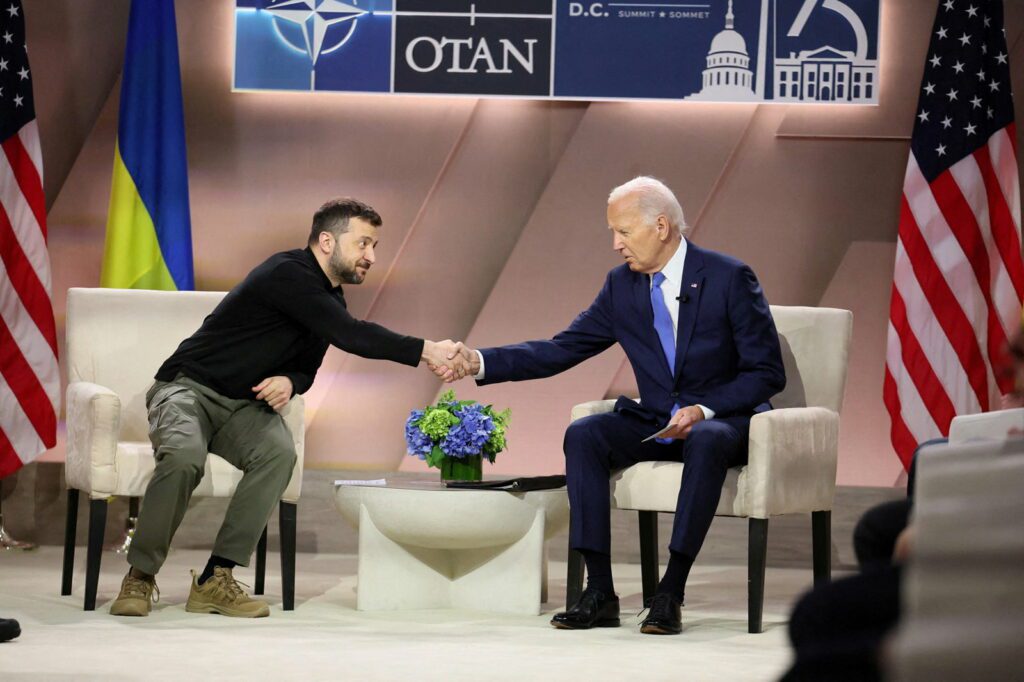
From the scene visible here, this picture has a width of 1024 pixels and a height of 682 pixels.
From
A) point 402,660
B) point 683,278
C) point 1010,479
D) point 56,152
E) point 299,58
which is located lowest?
point 402,660

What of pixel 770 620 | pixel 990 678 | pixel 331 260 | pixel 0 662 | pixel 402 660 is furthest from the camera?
pixel 331 260

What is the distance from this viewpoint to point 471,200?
5340 mm

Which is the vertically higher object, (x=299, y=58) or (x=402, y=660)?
(x=299, y=58)

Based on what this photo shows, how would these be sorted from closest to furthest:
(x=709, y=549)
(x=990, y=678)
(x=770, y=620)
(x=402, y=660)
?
(x=990, y=678) < (x=402, y=660) < (x=770, y=620) < (x=709, y=549)

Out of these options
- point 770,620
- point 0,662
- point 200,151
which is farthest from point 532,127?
point 0,662

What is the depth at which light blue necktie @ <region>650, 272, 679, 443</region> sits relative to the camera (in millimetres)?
3818

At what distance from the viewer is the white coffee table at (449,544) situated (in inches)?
144

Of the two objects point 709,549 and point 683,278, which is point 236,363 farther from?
point 709,549

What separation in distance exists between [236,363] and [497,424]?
78 centimetres

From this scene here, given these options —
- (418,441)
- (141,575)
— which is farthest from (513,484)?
(141,575)

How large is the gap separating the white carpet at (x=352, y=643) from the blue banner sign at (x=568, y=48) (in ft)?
6.63

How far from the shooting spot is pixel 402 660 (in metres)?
2.96

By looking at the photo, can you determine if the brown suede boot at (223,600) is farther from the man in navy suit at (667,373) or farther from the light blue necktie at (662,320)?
the light blue necktie at (662,320)

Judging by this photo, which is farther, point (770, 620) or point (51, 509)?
point (51, 509)
